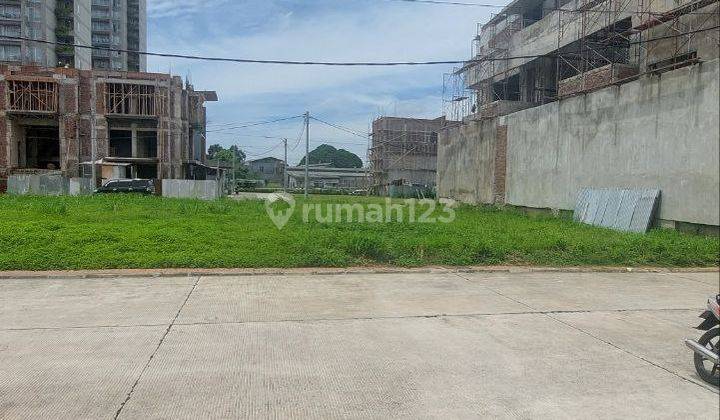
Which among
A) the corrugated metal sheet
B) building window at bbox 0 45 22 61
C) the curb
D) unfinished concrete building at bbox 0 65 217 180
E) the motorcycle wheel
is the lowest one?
the curb

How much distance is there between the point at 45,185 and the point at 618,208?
3060cm

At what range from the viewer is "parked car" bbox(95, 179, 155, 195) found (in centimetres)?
2944

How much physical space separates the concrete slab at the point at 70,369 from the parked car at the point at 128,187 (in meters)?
26.7

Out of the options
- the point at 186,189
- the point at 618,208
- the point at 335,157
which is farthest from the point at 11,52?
the point at 618,208

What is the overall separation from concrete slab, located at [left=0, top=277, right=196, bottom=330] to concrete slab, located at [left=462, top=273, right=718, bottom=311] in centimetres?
428

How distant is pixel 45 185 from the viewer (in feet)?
98.8

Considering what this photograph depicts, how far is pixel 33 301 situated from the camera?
235 inches

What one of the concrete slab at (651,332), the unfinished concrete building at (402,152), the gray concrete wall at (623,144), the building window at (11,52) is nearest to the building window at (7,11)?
the building window at (11,52)

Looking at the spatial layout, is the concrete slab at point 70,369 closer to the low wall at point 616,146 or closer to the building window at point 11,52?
the low wall at point 616,146

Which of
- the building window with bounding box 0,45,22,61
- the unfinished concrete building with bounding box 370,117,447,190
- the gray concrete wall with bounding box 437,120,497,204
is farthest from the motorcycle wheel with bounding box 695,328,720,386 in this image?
the building window with bounding box 0,45,22,61

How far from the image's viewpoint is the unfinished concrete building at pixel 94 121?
3431cm

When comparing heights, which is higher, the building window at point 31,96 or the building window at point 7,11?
the building window at point 7,11

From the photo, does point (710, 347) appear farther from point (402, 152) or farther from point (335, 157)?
point (335, 157)

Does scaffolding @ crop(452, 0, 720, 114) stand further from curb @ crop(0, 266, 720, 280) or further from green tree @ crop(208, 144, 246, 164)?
green tree @ crop(208, 144, 246, 164)
